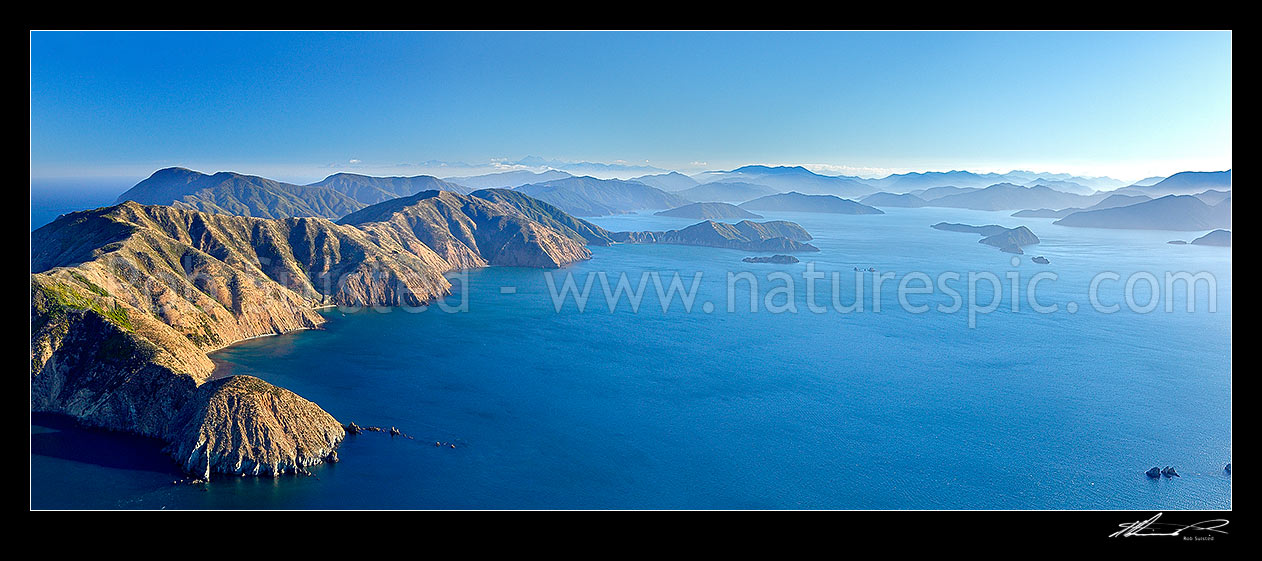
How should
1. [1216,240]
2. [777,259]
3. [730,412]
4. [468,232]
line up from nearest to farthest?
1. [730,412]
2. [468,232]
3. [777,259]
4. [1216,240]

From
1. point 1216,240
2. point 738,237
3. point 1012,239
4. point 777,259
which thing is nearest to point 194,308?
point 777,259

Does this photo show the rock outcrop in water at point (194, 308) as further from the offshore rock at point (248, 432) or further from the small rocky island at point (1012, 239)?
the small rocky island at point (1012, 239)

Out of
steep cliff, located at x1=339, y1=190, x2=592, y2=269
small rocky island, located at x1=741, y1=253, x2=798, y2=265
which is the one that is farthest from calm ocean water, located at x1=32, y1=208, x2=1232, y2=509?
small rocky island, located at x1=741, y1=253, x2=798, y2=265

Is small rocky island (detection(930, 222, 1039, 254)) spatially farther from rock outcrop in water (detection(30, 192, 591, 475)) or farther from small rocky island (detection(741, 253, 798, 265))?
rock outcrop in water (detection(30, 192, 591, 475))

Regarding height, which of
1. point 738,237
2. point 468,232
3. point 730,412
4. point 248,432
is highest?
point 738,237
